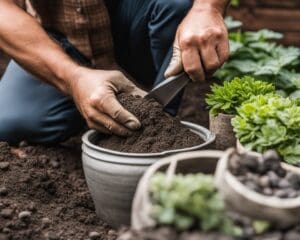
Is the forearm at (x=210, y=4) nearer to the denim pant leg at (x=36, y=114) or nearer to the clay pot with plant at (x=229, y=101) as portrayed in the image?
the clay pot with plant at (x=229, y=101)

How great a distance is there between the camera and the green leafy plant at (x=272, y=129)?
2.50 metres

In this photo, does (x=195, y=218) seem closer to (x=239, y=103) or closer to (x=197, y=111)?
(x=239, y=103)

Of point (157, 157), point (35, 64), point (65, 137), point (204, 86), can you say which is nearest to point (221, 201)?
point (157, 157)

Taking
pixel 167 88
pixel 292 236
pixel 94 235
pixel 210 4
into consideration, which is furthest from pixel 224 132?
pixel 292 236

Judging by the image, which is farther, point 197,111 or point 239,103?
point 197,111

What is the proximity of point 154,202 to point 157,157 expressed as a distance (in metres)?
0.66

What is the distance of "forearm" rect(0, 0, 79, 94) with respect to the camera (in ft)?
9.59

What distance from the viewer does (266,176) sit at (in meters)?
1.91

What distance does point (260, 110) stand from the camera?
2555mm

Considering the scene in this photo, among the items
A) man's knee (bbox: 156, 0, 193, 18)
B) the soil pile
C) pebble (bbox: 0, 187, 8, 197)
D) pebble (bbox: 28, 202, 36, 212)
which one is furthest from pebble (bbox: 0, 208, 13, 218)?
man's knee (bbox: 156, 0, 193, 18)

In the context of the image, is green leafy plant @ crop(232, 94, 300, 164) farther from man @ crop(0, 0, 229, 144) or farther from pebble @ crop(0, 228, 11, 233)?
pebble @ crop(0, 228, 11, 233)

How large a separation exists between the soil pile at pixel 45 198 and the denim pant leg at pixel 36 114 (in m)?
0.09

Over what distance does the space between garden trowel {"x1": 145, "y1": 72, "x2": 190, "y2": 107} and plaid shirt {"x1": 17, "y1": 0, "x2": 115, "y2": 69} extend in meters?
0.75

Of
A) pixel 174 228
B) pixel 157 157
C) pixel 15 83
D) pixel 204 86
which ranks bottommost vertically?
pixel 204 86
